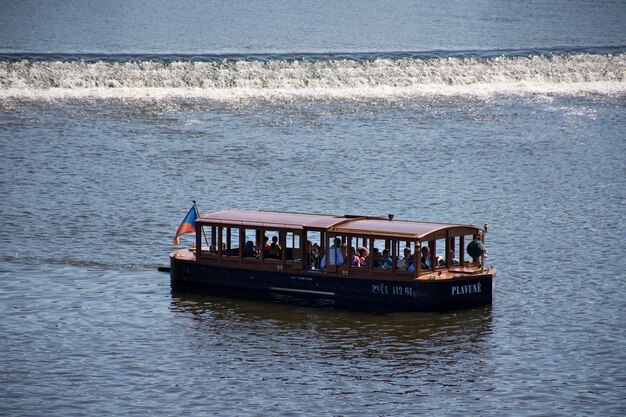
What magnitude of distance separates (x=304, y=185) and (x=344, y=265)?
20.0 meters

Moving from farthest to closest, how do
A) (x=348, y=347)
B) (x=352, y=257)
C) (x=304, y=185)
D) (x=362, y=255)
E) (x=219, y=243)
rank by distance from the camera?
(x=304, y=185) → (x=219, y=243) → (x=362, y=255) → (x=352, y=257) → (x=348, y=347)

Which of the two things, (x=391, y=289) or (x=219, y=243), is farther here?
(x=219, y=243)

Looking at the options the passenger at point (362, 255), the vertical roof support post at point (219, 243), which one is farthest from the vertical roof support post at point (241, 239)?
the passenger at point (362, 255)

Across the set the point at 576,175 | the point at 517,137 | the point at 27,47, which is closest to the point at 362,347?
the point at 576,175

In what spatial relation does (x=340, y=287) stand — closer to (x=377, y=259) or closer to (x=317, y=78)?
(x=377, y=259)

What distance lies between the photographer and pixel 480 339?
39219mm

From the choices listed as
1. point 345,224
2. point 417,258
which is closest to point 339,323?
point 417,258

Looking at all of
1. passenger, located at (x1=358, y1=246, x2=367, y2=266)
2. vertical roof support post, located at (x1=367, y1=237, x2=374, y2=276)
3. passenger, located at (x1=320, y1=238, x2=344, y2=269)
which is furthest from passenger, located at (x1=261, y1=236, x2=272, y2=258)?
vertical roof support post, located at (x1=367, y1=237, x2=374, y2=276)

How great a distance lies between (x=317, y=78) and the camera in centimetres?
8544

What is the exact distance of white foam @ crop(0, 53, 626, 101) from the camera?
265 ft

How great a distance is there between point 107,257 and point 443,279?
15.1 metres

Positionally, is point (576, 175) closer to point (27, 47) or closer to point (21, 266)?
point (21, 266)

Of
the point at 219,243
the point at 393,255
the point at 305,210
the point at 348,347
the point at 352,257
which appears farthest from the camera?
the point at 305,210

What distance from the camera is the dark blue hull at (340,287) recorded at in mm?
41375
